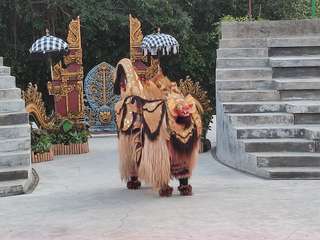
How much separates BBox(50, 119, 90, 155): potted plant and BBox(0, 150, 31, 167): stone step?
4.18 m

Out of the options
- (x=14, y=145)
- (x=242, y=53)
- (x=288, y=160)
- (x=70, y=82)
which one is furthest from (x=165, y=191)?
(x=70, y=82)

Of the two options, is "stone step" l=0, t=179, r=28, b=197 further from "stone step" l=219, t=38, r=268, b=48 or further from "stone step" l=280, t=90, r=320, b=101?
"stone step" l=219, t=38, r=268, b=48

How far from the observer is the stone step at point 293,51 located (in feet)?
33.0

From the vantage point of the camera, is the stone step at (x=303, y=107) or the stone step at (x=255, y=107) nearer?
the stone step at (x=303, y=107)

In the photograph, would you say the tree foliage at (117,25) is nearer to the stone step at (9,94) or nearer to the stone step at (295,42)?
the stone step at (295,42)

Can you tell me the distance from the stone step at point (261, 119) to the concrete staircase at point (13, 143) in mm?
2866

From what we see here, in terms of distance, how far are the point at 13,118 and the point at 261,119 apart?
11.1ft

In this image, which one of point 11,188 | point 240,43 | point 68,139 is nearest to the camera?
point 11,188

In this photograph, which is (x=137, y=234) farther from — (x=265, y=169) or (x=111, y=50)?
(x=111, y=50)

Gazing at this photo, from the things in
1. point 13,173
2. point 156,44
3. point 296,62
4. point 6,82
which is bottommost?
point 13,173

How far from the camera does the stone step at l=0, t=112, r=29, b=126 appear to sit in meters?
8.35

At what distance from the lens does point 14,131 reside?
8.23 meters

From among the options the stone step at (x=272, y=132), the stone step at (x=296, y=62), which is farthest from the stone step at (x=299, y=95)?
the stone step at (x=272, y=132)

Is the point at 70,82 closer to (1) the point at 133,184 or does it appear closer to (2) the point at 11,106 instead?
(2) the point at 11,106
